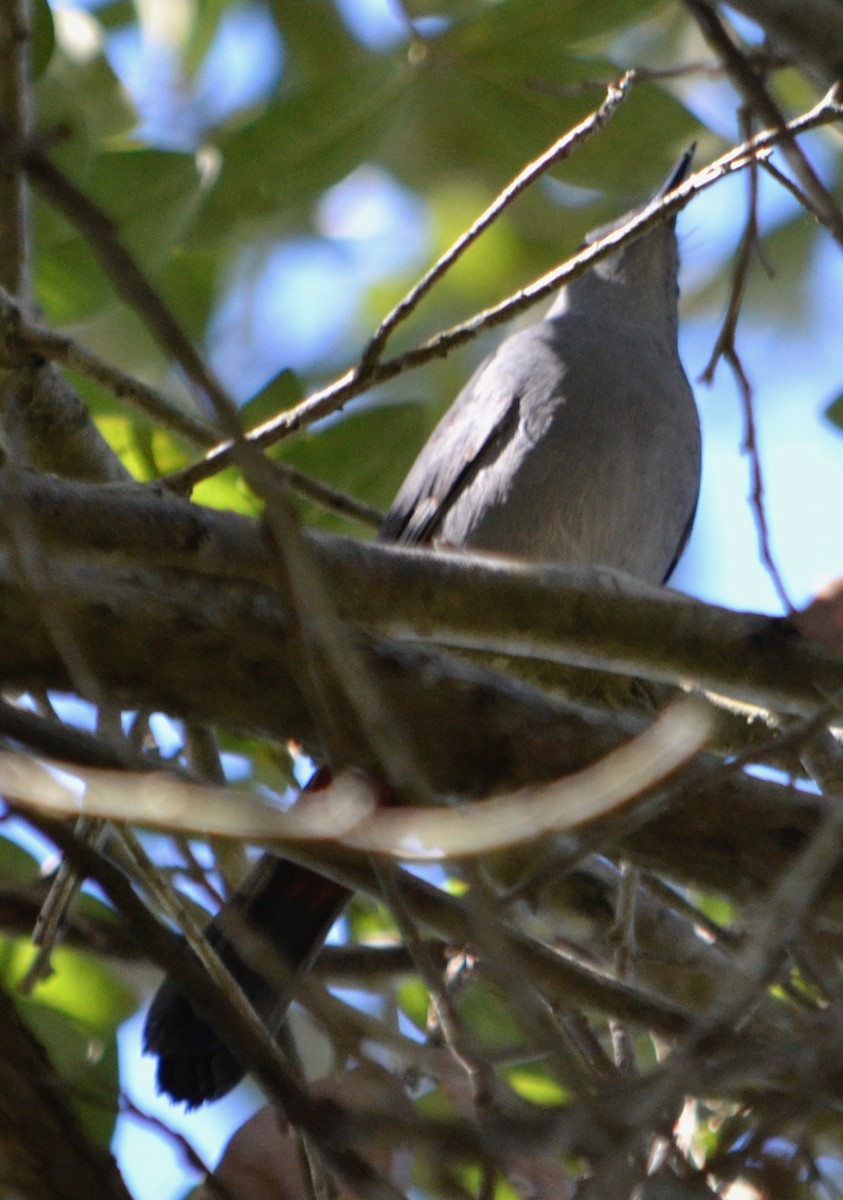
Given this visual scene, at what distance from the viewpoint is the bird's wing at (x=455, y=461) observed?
15.4 ft

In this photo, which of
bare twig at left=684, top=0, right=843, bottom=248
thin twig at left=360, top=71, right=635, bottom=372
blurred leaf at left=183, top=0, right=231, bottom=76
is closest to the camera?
bare twig at left=684, top=0, right=843, bottom=248

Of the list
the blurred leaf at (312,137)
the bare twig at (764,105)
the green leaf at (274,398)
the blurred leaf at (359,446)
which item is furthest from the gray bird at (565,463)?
the bare twig at (764,105)

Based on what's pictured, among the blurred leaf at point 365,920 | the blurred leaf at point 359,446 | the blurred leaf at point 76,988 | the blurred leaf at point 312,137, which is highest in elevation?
the blurred leaf at point 312,137

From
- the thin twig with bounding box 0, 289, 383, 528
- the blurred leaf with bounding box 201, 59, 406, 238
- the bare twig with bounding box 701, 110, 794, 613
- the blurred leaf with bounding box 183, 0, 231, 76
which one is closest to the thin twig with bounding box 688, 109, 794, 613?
the bare twig with bounding box 701, 110, 794, 613

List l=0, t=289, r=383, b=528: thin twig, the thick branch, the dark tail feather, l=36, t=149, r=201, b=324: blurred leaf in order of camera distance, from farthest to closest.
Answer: l=36, t=149, r=201, b=324: blurred leaf, l=0, t=289, r=383, b=528: thin twig, the dark tail feather, the thick branch

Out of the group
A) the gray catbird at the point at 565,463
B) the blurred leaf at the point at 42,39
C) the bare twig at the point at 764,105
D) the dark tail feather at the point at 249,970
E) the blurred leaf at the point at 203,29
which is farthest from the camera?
the blurred leaf at the point at 203,29

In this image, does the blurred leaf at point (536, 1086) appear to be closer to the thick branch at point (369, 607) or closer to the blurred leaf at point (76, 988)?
the blurred leaf at point (76, 988)

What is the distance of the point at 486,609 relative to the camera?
2.85 meters

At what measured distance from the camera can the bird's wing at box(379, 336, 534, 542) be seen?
4703 mm

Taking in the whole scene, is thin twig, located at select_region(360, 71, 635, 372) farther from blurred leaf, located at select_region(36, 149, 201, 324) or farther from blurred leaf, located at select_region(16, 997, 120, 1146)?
blurred leaf, located at select_region(16, 997, 120, 1146)

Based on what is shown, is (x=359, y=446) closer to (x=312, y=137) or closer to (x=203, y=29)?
(x=312, y=137)

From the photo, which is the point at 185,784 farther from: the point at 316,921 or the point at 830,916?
the point at 316,921

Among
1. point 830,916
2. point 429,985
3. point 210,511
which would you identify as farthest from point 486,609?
point 429,985

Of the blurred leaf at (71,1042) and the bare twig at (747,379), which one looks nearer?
the bare twig at (747,379)
